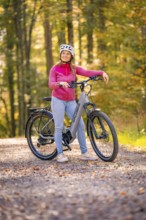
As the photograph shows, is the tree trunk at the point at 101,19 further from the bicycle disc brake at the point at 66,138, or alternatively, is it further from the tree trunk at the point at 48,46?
→ the bicycle disc brake at the point at 66,138

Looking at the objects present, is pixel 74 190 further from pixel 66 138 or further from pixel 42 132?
pixel 42 132

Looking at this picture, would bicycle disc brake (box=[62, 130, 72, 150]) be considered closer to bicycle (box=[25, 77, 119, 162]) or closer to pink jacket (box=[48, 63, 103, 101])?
bicycle (box=[25, 77, 119, 162])

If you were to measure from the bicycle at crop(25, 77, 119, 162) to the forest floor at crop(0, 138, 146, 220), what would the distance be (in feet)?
0.85

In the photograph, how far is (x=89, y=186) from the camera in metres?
5.62

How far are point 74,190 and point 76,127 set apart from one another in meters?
2.76

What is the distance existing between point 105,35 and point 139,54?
217 cm

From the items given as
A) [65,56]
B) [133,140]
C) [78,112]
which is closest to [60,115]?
[78,112]

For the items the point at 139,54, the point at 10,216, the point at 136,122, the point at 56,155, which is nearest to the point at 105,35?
the point at 139,54

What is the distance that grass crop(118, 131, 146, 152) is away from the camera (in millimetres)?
10587

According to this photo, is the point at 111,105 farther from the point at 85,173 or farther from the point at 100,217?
the point at 100,217


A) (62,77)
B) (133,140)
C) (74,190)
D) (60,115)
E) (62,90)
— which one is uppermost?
(62,77)

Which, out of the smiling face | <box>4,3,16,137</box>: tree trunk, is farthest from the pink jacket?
<box>4,3,16,137</box>: tree trunk

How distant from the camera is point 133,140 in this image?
11.6 m

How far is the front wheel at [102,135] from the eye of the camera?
24.8ft
